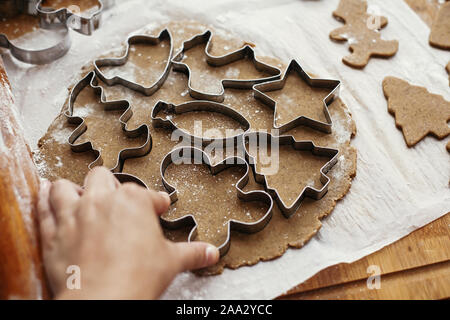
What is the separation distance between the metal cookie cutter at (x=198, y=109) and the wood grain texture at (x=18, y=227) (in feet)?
1.51

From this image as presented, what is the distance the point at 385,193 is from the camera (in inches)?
57.9

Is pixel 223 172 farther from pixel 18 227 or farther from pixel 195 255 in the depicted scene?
pixel 18 227

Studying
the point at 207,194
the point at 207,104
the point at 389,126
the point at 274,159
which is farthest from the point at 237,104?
the point at 389,126

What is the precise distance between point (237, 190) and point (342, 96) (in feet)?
2.04

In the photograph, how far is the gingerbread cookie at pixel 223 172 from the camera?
136cm

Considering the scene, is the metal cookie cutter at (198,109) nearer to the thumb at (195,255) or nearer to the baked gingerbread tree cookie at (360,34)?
the thumb at (195,255)

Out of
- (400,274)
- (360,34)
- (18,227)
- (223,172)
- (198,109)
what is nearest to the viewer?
(18,227)

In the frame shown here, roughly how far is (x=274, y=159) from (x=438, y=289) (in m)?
0.63

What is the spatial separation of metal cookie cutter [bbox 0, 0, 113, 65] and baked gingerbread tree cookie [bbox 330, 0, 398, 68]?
3.38ft

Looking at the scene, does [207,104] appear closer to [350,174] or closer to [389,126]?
[350,174]

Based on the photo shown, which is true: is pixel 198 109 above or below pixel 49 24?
below

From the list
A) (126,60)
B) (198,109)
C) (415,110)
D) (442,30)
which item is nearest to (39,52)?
(126,60)

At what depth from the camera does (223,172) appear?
1.49 meters

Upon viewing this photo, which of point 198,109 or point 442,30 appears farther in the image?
point 442,30
